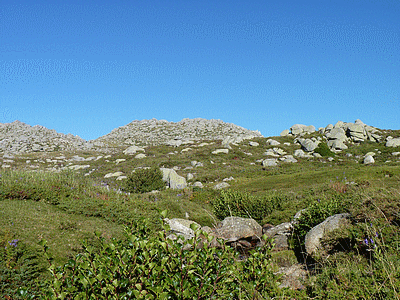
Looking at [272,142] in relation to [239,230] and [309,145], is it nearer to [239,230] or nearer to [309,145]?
[309,145]

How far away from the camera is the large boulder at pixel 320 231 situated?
7.08 metres

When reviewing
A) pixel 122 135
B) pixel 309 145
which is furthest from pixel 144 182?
pixel 122 135

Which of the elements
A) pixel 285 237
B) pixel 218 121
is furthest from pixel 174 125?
pixel 285 237

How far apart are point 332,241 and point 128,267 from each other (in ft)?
18.6

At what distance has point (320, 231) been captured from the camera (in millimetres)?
7305

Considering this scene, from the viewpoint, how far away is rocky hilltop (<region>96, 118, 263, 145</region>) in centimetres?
9325

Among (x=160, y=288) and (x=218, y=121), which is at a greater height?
(x=218, y=121)

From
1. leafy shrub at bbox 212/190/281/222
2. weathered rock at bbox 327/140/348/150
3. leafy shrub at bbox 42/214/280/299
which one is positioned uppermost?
weathered rock at bbox 327/140/348/150

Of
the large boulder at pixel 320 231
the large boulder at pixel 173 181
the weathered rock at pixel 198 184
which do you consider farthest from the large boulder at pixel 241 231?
the weathered rock at pixel 198 184

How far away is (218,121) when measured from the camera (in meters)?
113

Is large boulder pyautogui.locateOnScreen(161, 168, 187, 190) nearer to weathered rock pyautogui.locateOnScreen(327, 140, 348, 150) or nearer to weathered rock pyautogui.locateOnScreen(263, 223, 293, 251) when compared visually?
weathered rock pyautogui.locateOnScreen(263, 223, 293, 251)

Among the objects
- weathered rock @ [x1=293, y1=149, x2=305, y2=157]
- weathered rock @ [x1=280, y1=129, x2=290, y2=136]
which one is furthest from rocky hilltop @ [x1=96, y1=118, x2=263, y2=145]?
weathered rock @ [x1=293, y1=149, x2=305, y2=157]

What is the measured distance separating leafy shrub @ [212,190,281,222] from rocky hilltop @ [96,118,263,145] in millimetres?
75047

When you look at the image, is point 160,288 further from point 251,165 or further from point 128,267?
point 251,165
